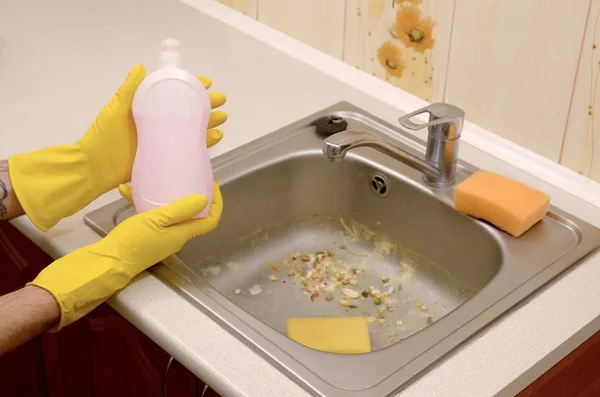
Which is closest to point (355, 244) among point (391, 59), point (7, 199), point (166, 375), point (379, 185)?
point (379, 185)

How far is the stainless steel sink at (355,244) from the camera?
1.11 meters

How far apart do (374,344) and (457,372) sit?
274 mm

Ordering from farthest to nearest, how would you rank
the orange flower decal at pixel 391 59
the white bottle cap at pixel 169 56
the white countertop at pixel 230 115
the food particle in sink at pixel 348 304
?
the orange flower decal at pixel 391 59, the food particle in sink at pixel 348 304, the white bottle cap at pixel 169 56, the white countertop at pixel 230 115

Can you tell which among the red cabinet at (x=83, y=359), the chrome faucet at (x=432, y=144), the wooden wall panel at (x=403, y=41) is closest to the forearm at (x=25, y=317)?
the red cabinet at (x=83, y=359)

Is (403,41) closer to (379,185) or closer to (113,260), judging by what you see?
(379,185)

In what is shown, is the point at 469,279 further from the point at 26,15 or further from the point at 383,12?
the point at 26,15

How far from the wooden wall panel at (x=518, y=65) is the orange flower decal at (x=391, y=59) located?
0.12 meters


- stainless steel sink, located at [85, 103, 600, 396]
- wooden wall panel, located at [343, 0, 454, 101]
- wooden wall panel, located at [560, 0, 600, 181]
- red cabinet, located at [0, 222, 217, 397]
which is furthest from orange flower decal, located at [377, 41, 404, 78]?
red cabinet, located at [0, 222, 217, 397]

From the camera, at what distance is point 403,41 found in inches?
55.7

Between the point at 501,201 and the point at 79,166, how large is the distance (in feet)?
2.01

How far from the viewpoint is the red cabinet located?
1.09m

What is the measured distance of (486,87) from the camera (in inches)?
51.6

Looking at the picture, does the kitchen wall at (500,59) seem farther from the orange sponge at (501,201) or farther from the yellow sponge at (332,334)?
the yellow sponge at (332,334)

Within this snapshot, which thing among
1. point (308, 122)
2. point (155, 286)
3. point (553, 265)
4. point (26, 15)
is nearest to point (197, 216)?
point (155, 286)
